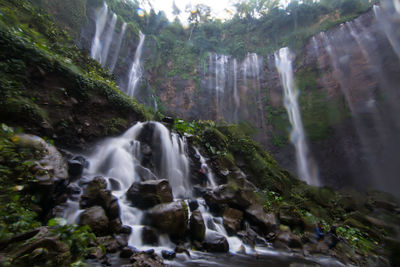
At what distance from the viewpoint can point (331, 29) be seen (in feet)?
60.1

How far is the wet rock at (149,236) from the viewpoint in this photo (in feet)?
11.3

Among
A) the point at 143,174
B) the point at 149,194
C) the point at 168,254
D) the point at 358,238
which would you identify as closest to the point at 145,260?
the point at 168,254

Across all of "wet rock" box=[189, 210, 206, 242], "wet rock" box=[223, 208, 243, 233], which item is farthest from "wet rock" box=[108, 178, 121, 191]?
"wet rock" box=[223, 208, 243, 233]

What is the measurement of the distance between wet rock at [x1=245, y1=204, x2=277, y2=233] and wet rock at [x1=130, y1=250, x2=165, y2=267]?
3.50m

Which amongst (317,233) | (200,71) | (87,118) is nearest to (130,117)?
(87,118)

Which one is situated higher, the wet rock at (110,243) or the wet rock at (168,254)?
the wet rock at (110,243)

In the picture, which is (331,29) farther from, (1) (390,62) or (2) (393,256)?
(2) (393,256)

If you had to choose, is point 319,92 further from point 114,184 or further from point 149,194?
point 114,184

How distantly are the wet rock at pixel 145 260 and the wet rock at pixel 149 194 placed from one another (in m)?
1.32

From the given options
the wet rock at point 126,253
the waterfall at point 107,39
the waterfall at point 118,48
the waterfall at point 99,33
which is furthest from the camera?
the waterfall at point 118,48

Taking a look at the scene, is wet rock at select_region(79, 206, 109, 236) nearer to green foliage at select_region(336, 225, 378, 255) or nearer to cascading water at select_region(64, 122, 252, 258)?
cascading water at select_region(64, 122, 252, 258)

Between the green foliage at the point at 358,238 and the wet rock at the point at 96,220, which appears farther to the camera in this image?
the green foliage at the point at 358,238

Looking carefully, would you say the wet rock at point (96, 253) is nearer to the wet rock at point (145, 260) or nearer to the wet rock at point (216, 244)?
the wet rock at point (145, 260)

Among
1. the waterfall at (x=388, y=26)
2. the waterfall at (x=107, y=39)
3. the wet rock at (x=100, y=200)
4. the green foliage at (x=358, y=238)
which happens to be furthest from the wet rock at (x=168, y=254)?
the waterfall at (x=388, y=26)
